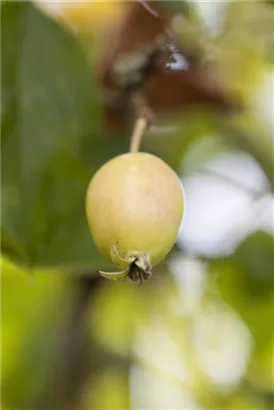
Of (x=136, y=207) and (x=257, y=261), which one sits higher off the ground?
(x=257, y=261)

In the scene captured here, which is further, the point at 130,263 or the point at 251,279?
the point at 251,279

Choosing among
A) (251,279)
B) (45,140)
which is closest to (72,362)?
Answer: (251,279)

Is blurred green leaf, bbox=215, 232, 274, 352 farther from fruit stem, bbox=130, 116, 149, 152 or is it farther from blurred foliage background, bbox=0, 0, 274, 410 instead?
fruit stem, bbox=130, 116, 149, 152

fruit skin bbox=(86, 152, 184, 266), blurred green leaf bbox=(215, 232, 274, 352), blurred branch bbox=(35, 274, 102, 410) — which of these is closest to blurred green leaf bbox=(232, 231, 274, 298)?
blurred green leaf bbox=(215, 232, 274, 352)

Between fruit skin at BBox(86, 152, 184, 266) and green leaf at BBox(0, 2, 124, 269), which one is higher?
green leaf at BBox(0, 2, 124, 269)

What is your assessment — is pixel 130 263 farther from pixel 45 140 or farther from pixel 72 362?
pixel 72 362

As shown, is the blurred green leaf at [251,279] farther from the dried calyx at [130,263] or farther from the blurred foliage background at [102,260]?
the dried calyx at [130,263]

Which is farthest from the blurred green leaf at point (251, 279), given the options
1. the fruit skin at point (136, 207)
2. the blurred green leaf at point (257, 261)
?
the fruit skin at point (136, 207)
